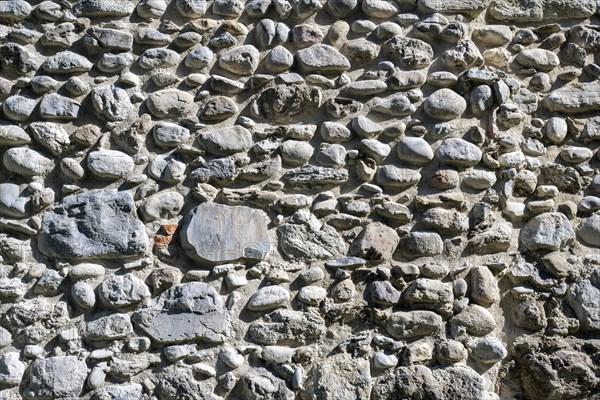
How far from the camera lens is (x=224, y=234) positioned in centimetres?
287

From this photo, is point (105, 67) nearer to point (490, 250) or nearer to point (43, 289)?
point (43, 289)

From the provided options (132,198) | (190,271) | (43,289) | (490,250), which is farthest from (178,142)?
(490,250)

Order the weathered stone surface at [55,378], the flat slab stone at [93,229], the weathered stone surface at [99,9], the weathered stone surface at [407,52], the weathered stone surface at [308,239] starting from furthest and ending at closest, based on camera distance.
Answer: the weathered stone surface at [407,52]
the weathered stone surface at [99,9]
the weathered stone surface at [308,239]
the flat slab stone at [93,229]
the weathered stone surface at [55,378]

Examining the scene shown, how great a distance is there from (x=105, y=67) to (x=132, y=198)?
0.53 meters

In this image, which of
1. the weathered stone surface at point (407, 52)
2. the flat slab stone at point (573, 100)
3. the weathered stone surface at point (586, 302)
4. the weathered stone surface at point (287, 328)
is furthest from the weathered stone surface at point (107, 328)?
the flat slab stone at point (573, 100)

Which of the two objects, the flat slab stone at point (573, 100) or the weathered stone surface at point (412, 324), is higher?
the flat slab stone at point (573, 100)

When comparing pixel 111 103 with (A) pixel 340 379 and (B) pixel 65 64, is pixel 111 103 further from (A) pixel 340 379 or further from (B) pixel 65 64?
(A) pixel 340 379

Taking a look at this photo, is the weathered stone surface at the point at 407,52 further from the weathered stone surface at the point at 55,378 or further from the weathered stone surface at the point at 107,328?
the weathered stone surface at the point at 55,378

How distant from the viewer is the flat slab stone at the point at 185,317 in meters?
2.78

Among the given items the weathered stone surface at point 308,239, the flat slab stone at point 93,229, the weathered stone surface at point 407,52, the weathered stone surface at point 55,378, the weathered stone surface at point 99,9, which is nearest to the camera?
the weathered stone surface at point 55,378

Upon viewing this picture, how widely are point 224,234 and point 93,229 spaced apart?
48 cm

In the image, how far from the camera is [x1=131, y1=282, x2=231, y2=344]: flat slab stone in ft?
9.11

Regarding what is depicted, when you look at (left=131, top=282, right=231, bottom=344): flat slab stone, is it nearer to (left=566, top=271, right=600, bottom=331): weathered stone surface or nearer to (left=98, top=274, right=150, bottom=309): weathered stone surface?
(left=98, top=274, right=150, bottom=309): weathered stone surface

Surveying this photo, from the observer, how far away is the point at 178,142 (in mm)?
2934
